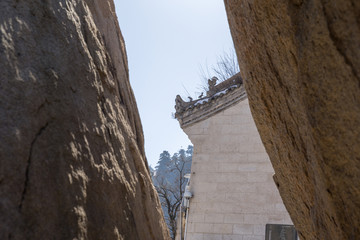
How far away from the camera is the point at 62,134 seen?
→ 2.59 meters

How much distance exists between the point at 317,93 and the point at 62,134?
1369 millimetres

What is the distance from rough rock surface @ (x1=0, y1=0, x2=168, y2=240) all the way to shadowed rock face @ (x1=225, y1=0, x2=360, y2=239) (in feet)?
3.84

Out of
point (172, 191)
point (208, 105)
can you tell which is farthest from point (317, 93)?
point (172, 191)

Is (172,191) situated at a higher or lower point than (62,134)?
higher

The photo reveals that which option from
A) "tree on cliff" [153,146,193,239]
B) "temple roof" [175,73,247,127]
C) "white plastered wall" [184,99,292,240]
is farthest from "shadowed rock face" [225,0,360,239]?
"tree on cliff" [153,146,193,239]

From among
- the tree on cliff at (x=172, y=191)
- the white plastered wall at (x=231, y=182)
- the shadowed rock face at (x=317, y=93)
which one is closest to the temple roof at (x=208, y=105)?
the white plastered wall at (x=231, y=182)

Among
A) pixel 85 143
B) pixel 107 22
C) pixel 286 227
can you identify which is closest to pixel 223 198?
pixel 286 227

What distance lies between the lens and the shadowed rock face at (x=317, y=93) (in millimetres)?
2205

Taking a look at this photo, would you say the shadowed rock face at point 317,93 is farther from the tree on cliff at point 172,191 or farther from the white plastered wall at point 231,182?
the tree on cliff at point 172,191

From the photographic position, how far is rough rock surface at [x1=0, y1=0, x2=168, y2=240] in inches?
88.8

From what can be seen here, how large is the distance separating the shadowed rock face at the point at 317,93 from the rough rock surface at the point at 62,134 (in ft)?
3.84

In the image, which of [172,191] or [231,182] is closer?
→ [231,182]

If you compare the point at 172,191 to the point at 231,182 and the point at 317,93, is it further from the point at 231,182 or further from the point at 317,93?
the point at 317,93

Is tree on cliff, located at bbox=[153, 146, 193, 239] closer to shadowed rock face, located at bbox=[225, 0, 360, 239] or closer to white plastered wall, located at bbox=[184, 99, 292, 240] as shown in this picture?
white plastered wall, located at bbox=[184, 99, 292, 240]
